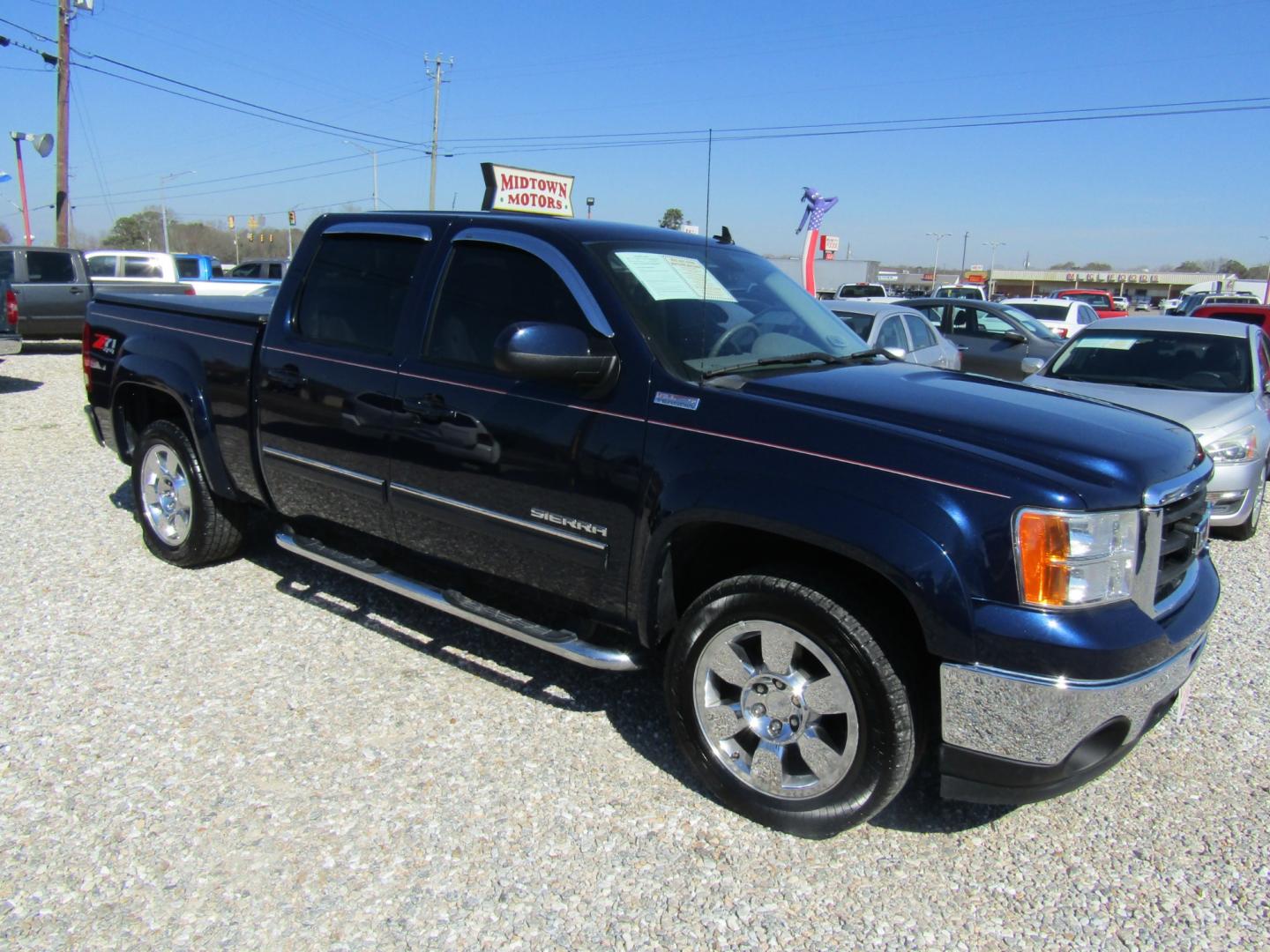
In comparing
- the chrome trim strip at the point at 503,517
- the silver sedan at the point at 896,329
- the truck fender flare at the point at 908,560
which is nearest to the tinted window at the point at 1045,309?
the silver sedan at the point at 896,329

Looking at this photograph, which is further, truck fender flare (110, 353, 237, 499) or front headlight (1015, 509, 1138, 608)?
truck fender flare (110, 353, 237, 499)

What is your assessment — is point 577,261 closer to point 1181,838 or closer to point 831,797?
point 831,797

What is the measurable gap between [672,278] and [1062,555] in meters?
1.76

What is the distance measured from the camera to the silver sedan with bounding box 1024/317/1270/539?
6.32 meters

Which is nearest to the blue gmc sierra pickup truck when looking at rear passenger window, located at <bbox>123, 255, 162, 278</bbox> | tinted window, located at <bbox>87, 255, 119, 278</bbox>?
rear passenger window, located at <bbox>123, 255, 162, 278</bbox>

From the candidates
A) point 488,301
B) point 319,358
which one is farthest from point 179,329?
point 488,301

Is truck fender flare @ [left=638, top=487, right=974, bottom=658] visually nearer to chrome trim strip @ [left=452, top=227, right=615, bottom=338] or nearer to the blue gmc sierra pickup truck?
the blue gmc sierra pickup truck

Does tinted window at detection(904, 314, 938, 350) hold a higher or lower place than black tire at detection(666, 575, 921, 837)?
higher

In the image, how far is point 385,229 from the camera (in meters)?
4.08

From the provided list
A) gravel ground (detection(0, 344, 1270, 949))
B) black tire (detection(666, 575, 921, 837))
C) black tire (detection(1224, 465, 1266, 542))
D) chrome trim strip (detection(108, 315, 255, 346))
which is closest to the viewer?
gravel ground (detection(0, 344, 1270, 949))

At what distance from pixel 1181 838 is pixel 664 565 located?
189 cm

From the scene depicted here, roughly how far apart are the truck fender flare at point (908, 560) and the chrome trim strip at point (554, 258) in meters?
1.03

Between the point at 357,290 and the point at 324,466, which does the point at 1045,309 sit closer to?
the point at 357,290

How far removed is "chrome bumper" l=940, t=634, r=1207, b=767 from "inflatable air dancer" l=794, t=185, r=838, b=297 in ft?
53.7
